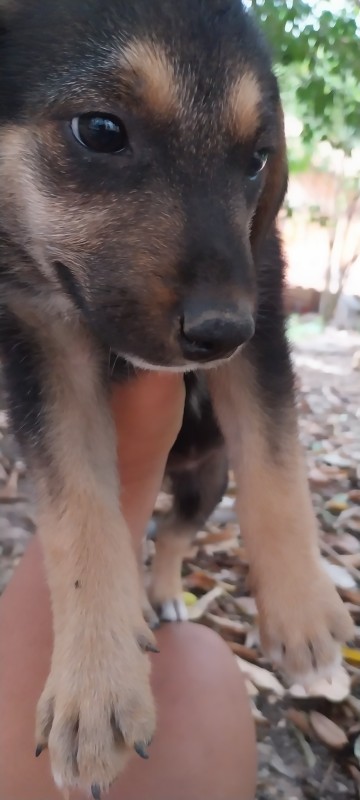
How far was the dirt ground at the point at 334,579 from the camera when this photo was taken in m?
1.94

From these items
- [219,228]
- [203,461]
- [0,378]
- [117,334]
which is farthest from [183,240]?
[203,461]

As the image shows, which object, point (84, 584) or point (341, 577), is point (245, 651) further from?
point (84, 584)

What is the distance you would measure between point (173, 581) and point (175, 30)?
1665 mm

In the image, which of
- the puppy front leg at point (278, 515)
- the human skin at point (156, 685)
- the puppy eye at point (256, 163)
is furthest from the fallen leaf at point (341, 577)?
the puppy eye at point (256, 163)

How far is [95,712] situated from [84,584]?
0.23 meters

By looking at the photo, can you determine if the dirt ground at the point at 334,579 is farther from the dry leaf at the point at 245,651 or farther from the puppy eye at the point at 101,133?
the puppy eye at the point at 101,133

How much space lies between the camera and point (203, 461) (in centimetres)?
228

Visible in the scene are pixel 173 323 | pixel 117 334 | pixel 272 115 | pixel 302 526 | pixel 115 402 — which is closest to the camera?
pixel 173 323

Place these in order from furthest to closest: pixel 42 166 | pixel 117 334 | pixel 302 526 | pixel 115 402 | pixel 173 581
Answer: pixel 173 581, pixel 115 402, pixel 302 526, pixel 42 166, pixel 117 334

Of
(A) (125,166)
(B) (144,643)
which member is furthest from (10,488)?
(A) (125,166)

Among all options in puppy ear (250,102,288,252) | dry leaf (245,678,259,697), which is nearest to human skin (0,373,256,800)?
dry leaf (245,678,259,697)

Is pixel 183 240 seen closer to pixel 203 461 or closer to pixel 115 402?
pixel 115 402

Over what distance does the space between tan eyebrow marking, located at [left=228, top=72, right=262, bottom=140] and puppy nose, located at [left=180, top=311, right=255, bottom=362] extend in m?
0.39

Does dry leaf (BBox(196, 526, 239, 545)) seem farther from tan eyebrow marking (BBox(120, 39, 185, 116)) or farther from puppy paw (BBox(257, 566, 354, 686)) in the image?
tan eyebrow marking (BBox(120, 39, 185, 116))
